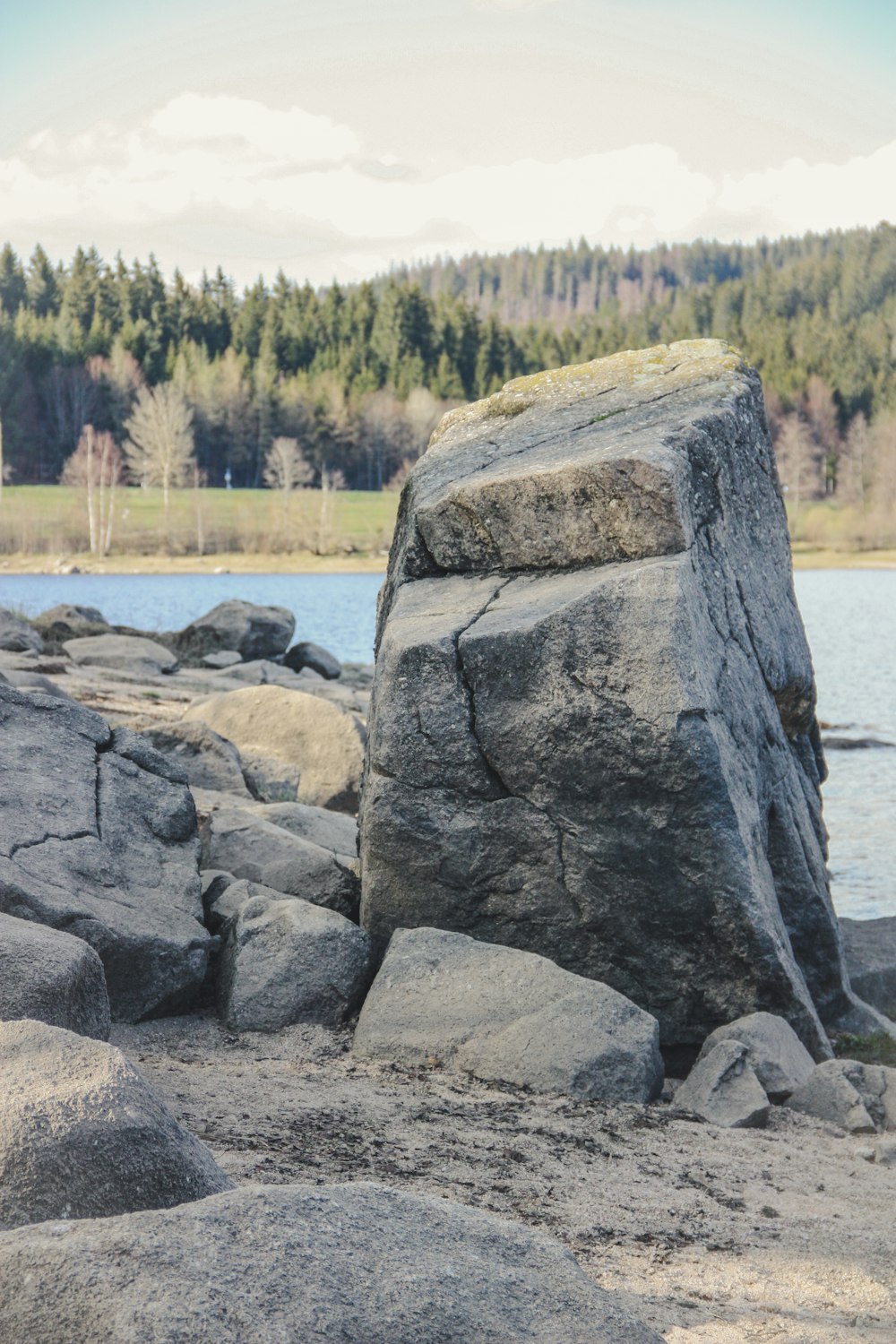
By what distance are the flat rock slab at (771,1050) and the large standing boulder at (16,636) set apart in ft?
44.2

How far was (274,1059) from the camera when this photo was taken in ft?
16.6

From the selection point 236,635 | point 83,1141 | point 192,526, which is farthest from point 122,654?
point 192,526

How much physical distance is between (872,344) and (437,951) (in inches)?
5330

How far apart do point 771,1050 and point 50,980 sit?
9.81 feet

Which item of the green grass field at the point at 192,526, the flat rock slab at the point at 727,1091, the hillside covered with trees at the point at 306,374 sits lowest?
the flat rock slab at the point at 727,1091

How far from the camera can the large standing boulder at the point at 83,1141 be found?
2691 mm

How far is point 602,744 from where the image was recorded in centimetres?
550

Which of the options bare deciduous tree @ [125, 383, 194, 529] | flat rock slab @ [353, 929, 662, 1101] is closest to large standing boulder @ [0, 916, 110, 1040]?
flat rock slab @ [353, 929, 662, 1101]

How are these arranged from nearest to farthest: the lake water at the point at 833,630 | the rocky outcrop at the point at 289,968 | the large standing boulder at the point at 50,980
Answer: the large standing boulder at the point at 50,980 < the rocky outcrop at the point at 289,968 < the lake water at the point at 833,630

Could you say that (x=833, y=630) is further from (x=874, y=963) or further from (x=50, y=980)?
(x=50, y=980)

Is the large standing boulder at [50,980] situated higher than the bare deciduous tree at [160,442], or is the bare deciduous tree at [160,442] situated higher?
the bare deciduous tree at [160,442]

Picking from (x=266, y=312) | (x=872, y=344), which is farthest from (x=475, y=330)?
(x=872, y=344)

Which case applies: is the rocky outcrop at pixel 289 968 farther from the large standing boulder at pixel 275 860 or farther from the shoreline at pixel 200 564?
the shoreline at pixel 200 564

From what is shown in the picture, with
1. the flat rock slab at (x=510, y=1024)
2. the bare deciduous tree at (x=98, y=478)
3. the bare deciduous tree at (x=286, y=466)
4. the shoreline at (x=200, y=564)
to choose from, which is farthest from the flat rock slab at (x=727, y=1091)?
the bare deciduous tree at (x=286, y=466)
